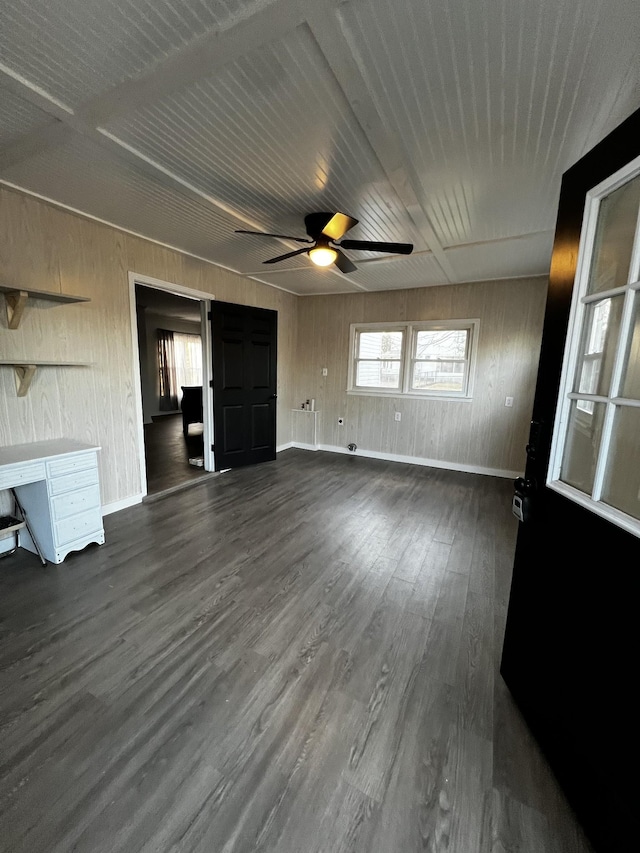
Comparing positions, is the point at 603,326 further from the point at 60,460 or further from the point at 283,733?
the point at 60,460

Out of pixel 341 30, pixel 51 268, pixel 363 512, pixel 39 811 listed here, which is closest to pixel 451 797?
pixel 39 811

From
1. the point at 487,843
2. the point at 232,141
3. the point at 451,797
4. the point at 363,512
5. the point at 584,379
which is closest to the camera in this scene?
the point at 487,843

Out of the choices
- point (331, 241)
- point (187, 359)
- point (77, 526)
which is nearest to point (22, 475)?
point (77, 526)

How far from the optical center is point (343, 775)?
1188 millimetres

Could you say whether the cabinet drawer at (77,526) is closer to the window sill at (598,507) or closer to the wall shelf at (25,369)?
the wall shelf at (25,369)

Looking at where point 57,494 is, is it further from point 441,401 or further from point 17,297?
point 441,401

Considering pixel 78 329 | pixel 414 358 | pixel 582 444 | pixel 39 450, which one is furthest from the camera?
pixel 414 358

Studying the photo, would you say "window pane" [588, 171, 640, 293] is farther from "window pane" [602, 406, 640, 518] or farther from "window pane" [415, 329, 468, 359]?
"window pane" [415, 329, 468, 359]

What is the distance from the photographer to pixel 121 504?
3.32 m

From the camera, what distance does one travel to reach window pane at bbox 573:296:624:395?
3.65 feet

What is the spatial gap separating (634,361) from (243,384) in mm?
4067

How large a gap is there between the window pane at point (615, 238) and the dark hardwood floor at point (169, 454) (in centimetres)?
389

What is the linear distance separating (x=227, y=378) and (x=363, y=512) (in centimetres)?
238

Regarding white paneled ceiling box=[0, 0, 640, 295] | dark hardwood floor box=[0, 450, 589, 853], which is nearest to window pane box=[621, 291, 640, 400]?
white paneled ceiling box=[0, 0, 640, 295]
